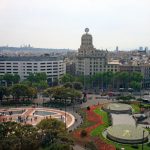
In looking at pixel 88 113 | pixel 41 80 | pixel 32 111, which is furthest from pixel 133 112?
pixel 41 80

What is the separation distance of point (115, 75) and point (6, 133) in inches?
4094

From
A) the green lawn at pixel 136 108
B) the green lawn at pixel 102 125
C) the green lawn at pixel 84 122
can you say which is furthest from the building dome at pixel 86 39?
the green lawn at pixel 84 122

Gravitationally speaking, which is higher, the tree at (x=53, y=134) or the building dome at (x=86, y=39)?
the building dome at (x=86, y=39)

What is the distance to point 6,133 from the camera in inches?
2215

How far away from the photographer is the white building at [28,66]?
179000 millimetres

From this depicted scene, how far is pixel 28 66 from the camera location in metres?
180

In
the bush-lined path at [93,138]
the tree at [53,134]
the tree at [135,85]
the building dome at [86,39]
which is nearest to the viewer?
the tree at [53,134]

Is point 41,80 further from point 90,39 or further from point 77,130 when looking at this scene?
point 77,130

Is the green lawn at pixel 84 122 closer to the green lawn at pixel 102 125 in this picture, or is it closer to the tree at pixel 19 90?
the green lawn at pixel 102 125

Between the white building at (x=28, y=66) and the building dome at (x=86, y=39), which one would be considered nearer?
the white building at (x=28, y=66)

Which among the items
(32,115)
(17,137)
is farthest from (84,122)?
(17,137)

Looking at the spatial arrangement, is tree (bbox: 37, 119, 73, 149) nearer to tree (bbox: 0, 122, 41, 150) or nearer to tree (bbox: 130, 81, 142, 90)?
Answer: tree (bbox: 0, 122, 41, 150)

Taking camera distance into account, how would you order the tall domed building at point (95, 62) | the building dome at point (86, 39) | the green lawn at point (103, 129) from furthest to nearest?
1. the building dome at point (86, 39)
2. the tall domed building at point (95, 62)
3. the green lawn at point (103, 129)

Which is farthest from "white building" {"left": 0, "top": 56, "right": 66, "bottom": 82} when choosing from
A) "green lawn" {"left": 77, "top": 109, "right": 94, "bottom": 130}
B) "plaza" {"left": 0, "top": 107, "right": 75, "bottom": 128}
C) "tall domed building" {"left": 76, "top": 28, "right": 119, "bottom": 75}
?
"green lawn" {"left": 77, "top": 109, "right": 94, "bottom": 130}
